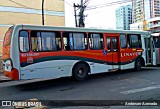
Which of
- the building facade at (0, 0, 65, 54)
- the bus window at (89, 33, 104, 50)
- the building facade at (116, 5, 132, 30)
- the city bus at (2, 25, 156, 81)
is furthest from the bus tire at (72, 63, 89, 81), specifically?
the building facade at (116, 5, 132, 30)

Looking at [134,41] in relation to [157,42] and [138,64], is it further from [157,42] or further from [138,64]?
[157,42]

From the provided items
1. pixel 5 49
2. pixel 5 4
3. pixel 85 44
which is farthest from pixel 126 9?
pixel 5 49

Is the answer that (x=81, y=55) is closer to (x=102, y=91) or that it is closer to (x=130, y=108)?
(x=102, y=91)

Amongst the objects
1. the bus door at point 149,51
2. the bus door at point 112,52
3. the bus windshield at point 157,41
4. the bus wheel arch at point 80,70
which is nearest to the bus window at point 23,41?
the bus wheel arch at point 80,70

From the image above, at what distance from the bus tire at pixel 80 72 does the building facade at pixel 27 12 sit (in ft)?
49.2

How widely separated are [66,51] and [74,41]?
77cm

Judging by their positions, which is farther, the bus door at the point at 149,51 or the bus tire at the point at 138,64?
the bus door at the point at 149,51

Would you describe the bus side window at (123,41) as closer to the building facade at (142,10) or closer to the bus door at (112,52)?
the bus door at (112,52)

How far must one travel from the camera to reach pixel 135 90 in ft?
26.8

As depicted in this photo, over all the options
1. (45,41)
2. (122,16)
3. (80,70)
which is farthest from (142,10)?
(45,41)

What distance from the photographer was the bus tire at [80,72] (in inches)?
430

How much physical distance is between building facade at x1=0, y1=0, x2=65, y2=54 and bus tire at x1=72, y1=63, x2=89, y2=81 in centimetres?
1499

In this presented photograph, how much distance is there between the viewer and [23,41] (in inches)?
366

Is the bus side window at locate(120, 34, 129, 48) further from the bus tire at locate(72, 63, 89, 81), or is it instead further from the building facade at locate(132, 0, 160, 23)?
the building facade at locate(132, 0, 160, 23)
